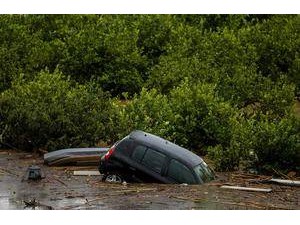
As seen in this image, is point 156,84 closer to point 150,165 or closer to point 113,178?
point 113,178

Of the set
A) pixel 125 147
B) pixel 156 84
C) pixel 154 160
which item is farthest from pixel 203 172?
pixel 156 84

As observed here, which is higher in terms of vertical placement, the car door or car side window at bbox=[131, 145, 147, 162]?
car side window at bbox=[131, 145, 147, 162]

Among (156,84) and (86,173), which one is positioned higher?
(156,84)

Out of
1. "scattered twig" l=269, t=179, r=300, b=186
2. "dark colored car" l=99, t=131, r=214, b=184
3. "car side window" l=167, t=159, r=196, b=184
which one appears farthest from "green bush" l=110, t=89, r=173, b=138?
"scattered twig" l=269, t=179, r=300, b=186

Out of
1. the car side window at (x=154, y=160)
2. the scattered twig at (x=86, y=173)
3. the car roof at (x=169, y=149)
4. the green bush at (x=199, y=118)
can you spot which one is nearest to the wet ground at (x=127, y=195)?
the scattered twig at (x=86, y=173)

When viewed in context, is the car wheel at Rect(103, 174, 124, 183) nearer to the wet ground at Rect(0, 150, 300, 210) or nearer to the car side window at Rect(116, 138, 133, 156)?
the wet ground at Rect(0, 150, 300, 210)

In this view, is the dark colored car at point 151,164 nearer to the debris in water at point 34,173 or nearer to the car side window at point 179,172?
the car side window at point 179,172

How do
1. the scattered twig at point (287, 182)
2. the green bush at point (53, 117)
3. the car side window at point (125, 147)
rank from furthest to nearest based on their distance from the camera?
the green bush at point (53, 117)
the scattered twig at point (287, 182)
the car side window at point (125, 147)

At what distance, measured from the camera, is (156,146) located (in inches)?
552

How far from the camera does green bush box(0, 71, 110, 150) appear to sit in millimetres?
17391

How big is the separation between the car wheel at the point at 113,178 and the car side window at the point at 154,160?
59cm

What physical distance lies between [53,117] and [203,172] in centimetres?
530

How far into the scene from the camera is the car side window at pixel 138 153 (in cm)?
1388

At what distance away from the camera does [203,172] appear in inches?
553
